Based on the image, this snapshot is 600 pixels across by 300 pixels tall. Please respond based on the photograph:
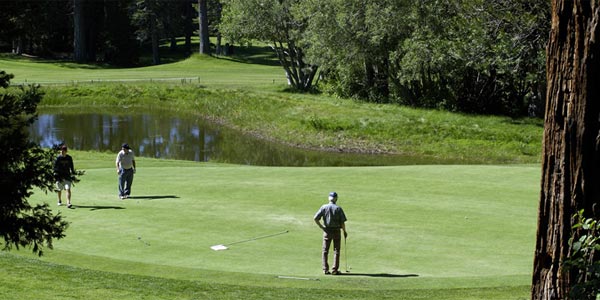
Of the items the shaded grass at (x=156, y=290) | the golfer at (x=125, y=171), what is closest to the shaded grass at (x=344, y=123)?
the golfer at (x=125, y=171)

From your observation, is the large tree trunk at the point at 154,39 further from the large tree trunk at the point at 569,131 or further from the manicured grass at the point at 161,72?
the large tree trunk at the point at 569,131

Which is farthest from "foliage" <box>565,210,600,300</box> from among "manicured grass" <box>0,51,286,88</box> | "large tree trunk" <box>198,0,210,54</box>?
"large tree trunk" <box>198,0,210,54</box>

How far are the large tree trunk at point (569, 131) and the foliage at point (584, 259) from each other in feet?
0.28

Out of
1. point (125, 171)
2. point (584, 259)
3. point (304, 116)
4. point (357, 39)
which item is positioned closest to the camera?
point (584, 259)

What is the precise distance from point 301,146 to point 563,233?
40405 millimetres

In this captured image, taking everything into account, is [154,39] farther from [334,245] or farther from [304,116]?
[334,245]

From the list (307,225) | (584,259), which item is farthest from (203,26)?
(584,259)

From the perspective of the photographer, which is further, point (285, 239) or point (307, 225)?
point (307, 225)

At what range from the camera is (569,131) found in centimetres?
733

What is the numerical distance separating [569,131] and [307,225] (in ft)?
40.3

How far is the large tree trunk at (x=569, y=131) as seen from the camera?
23.5 feet

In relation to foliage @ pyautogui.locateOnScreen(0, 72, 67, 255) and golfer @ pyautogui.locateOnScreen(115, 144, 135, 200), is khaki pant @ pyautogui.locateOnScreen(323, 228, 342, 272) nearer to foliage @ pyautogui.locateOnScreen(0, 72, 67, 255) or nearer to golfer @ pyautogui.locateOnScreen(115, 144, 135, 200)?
foliage @ pyautogui.locateOnScreen(0, 72, 67, 255)

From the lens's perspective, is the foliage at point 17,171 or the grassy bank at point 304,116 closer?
the foliage at point 17,171

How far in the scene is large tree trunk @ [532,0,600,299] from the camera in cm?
717
